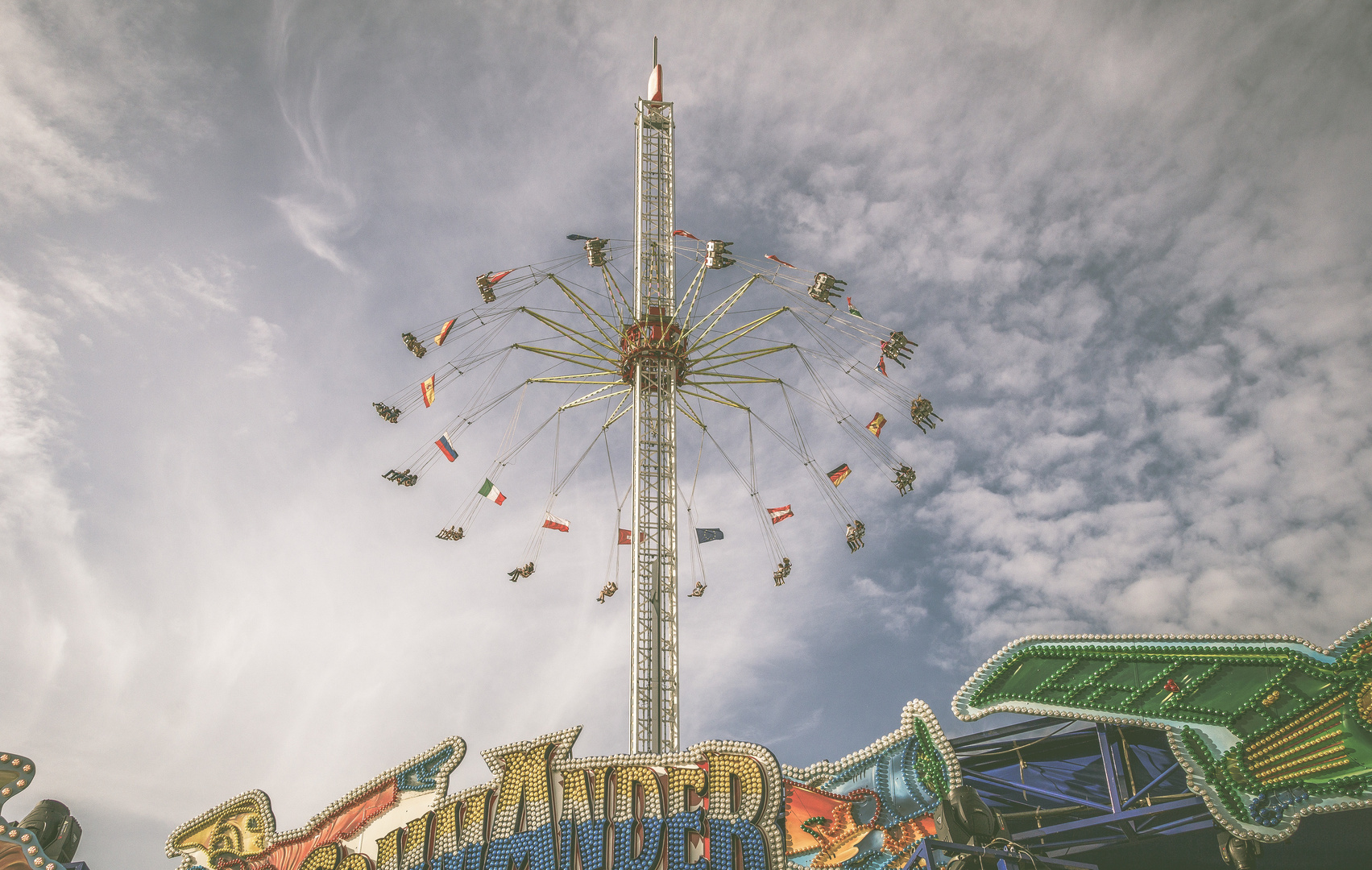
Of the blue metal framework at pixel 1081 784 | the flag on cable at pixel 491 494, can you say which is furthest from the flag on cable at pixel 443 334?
the blue metal framework at pixel 1081 784

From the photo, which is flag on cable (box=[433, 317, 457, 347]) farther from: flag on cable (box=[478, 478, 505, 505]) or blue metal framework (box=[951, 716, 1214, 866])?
blue metal framework (box=[951, 716, 1214, 866])

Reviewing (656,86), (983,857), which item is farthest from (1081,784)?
(656,86)

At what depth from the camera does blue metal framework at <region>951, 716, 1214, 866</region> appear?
451 inches

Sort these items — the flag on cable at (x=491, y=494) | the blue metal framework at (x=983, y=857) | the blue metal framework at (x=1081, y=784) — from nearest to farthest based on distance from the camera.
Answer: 1. the blue metal framework at (x=983, y=857)
2. the blue metal framework at (x=1081, y=784)
3. the flag on cable at (x=491, y=494)

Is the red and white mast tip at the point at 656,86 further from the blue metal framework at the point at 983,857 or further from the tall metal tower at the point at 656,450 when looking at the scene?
the blue metal framework at the point at 983,857

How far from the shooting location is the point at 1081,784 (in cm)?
1278

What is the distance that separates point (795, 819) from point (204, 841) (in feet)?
41.8

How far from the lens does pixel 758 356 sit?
23.2 m

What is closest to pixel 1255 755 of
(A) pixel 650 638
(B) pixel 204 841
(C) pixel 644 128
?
(A) pixel 650 638

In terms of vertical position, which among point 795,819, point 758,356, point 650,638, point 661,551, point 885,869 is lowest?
point 885,869

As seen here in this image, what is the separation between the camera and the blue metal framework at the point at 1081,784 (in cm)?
1145

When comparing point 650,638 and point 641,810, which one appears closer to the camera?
point 641,810

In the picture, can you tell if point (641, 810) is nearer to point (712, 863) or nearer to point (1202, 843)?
point (712, 863)

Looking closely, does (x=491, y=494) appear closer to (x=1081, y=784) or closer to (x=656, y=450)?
(x=656, y=450)
